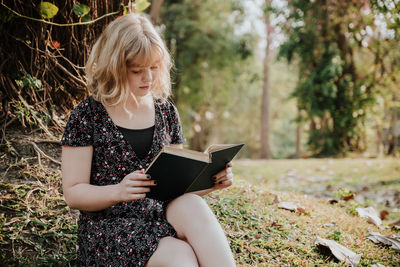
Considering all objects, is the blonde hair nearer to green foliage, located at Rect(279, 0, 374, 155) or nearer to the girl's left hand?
the girl's left hand

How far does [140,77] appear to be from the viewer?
180 cm

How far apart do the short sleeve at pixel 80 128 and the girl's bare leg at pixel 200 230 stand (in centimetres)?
53

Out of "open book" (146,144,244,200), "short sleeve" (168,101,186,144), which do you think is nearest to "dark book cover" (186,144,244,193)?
"open book" (146,144,244,200)

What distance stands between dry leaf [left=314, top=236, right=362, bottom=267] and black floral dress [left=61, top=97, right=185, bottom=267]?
3.65ft

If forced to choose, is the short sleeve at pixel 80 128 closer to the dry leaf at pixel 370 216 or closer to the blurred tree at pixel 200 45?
the dry leaf at pixel 370 216

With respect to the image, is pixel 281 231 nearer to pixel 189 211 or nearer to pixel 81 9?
pixel 189 211

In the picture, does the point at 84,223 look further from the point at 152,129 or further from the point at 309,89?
the point at 309,89

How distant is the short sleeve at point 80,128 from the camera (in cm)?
167

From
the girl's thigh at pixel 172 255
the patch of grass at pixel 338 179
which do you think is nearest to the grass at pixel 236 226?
the girl's thigh at pixel 172 255

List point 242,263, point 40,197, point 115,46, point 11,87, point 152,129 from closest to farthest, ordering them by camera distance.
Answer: point 115,46
point 152,129
point 242,263
point 40,197
point 11,87

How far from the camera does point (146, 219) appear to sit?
5.81 feet

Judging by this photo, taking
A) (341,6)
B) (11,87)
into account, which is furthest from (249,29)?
(11,87)

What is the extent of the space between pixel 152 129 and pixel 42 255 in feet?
2.99

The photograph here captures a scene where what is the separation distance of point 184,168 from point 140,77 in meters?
0.56
